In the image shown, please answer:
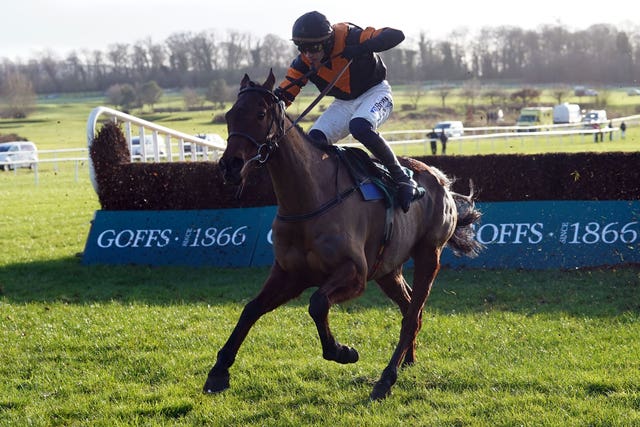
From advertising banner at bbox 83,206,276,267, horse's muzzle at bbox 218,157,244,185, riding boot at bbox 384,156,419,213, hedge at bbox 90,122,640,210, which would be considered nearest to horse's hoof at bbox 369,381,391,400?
riding boot at bbox 384,156,419,213

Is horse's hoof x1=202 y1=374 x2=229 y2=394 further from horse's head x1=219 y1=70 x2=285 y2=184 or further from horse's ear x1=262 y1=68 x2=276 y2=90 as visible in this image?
horse's ear x1=262 y1=68 x2=276 y2=90

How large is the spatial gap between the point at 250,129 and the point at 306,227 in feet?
2.52

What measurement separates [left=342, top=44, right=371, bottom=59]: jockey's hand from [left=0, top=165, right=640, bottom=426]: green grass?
231cm

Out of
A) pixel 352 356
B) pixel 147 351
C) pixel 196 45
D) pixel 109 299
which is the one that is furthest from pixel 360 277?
pixel 196 45

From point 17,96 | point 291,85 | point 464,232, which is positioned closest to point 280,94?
point 291,85

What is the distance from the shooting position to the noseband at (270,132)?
172 inches

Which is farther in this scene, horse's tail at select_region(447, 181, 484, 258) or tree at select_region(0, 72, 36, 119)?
tree at select_region(0, 72, 36, 119)

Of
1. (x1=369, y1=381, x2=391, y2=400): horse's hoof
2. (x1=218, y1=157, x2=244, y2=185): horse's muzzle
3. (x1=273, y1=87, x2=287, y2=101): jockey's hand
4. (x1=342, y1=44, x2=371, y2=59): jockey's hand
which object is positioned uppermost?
(x1=342, y1=44, x2=371, y2=59): jockey's hand

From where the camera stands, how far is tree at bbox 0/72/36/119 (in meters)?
46.3

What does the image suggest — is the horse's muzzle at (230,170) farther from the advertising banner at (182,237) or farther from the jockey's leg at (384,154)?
the advertising banner at (182,237)

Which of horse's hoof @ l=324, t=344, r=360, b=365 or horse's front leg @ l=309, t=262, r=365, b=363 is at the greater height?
horse's front leg @ l=309, t=262, r=365, b=363

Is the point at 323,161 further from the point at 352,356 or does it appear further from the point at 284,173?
the point at 352,356

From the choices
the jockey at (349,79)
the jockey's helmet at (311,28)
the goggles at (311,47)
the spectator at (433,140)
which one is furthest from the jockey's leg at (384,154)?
the spectator at (433,140)

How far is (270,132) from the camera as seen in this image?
4.51 m
